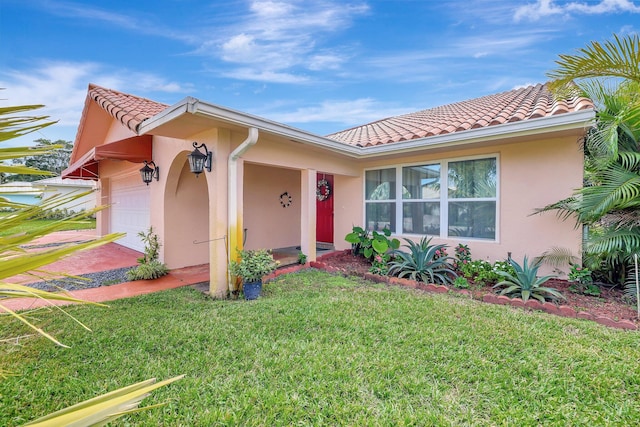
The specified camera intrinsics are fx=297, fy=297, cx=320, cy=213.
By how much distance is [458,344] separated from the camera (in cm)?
381

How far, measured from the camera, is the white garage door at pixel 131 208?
9719 mm

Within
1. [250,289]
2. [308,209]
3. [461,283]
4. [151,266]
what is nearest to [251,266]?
[250,289]

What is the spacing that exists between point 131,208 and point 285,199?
5561 mm

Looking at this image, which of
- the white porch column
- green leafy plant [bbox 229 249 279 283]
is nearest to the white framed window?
the white porch column

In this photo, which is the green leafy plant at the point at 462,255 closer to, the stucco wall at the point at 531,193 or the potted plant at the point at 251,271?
the stucco wall at the point at 531,193

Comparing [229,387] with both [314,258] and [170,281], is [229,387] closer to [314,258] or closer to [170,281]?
[170,281]

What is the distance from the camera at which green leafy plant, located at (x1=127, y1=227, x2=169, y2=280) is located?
22.9ft

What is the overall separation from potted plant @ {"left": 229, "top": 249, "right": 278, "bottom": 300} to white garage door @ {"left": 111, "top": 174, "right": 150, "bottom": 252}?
17.1 ft

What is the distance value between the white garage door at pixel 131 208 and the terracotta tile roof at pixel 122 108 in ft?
8.16

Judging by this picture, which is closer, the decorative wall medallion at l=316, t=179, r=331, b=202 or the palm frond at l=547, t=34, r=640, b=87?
the palm frond at l=547, t=34, r=640, b=87

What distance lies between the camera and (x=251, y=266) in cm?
570

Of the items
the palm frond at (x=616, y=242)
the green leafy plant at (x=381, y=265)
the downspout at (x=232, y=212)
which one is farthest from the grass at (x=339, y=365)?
the green leafy plant at (x=381, y=265)

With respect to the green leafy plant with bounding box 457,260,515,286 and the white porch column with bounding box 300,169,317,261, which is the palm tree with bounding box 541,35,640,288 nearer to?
the green leafy plant with bounding box 457,260,515,286

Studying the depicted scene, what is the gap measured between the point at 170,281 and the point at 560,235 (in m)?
8.75
